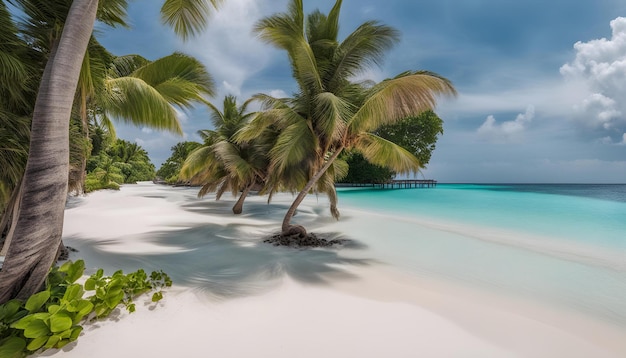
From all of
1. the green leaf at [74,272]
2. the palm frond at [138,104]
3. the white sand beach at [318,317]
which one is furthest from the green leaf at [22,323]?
the palm frond at [138,104]

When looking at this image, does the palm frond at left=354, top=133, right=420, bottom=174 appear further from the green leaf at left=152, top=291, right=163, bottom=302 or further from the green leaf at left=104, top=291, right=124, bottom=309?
the green leaf at left=104, top=291, right=124, bottom=309

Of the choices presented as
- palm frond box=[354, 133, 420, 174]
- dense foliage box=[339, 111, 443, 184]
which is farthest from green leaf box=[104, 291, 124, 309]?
dense foliage box=[339, 111, 443, 184]

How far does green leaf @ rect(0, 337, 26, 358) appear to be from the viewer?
1733 mm

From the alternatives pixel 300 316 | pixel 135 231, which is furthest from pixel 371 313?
pixel 135 231

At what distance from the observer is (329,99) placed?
18.3ft

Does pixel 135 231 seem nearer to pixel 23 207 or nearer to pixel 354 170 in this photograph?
pixel 23 207

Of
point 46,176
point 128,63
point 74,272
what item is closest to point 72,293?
point 74,272

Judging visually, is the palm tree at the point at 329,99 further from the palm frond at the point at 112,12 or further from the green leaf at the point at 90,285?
the green leaf at the point at 90,285

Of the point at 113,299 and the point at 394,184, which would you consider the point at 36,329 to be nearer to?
the point at 113,299

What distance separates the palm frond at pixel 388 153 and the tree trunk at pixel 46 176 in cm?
548

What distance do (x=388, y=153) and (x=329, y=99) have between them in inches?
93.6

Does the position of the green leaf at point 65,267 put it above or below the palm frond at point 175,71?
below

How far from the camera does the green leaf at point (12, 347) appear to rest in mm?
1733

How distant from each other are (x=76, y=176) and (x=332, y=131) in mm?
8171
